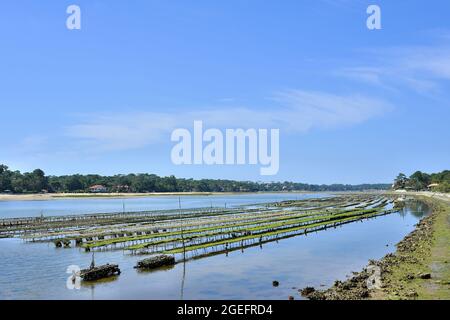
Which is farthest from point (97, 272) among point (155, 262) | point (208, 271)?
point (208, 271)

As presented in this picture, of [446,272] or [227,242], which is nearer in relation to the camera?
[446,272]

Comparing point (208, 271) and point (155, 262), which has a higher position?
point (155, 262)

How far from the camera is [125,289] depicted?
123 ft

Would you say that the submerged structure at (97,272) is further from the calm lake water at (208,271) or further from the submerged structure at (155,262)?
the submerged structure at (155,262)

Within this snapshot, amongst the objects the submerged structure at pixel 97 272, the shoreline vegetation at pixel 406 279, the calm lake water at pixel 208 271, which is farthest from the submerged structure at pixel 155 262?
the shoreline vegetation at pixel 406 279

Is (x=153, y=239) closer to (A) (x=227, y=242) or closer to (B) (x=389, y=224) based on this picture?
(A) (x=227, y=242)

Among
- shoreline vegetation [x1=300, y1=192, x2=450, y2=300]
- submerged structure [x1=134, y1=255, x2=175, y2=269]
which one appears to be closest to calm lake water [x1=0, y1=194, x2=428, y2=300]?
submerged structure [x1=134, y1=255, x2=175, y2=269]

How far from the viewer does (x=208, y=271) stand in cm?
4459

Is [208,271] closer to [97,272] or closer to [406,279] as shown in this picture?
[97,272]

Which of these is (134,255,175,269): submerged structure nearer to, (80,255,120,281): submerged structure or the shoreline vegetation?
(80,255,120,281): submerged structure

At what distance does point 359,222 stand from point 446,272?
188 feet
